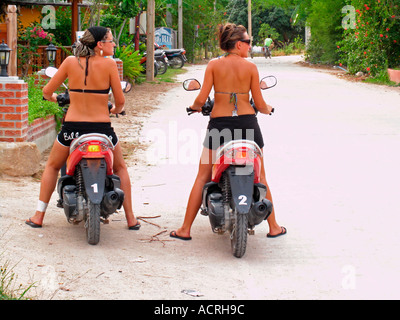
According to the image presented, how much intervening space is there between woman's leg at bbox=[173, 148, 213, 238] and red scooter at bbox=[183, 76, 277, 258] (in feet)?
0.71

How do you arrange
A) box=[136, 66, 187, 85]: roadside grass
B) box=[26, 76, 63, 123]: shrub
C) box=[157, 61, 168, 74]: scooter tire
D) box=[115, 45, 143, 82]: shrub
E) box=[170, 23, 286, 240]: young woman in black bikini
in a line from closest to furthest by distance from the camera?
box=[170, 23, 286, 240]: young woman in black bikini → box=[26, 76, 63, 123]: shrub → box=[115, 45, 143, 82]: shrub → box=[136, 66, 187, 85]: roadside grass → box=[157, 61, 168, 74]: scooter tire

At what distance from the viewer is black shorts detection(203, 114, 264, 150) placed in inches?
227

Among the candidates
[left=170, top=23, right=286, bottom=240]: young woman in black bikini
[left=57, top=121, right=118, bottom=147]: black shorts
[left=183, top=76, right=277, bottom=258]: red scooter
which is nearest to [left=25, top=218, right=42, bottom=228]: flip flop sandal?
[left=57, top=121, right=118, bottom=147]: black shorts

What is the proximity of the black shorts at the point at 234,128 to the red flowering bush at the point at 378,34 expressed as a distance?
1863cm

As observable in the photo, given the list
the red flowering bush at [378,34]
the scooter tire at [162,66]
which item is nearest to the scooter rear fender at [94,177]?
the red flowering bush at [378,34]

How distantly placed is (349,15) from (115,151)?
25236 mm

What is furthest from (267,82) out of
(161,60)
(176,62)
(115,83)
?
(176,62)

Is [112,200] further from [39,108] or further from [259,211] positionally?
[39,108]

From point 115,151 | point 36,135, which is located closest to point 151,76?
point 36,135

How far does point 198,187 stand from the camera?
610 centimetres

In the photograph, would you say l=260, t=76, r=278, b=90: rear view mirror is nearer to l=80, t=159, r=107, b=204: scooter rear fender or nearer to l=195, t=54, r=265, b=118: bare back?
l=195, t=54, r=265, b=118: bare back

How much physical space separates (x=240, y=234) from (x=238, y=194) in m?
0.30
